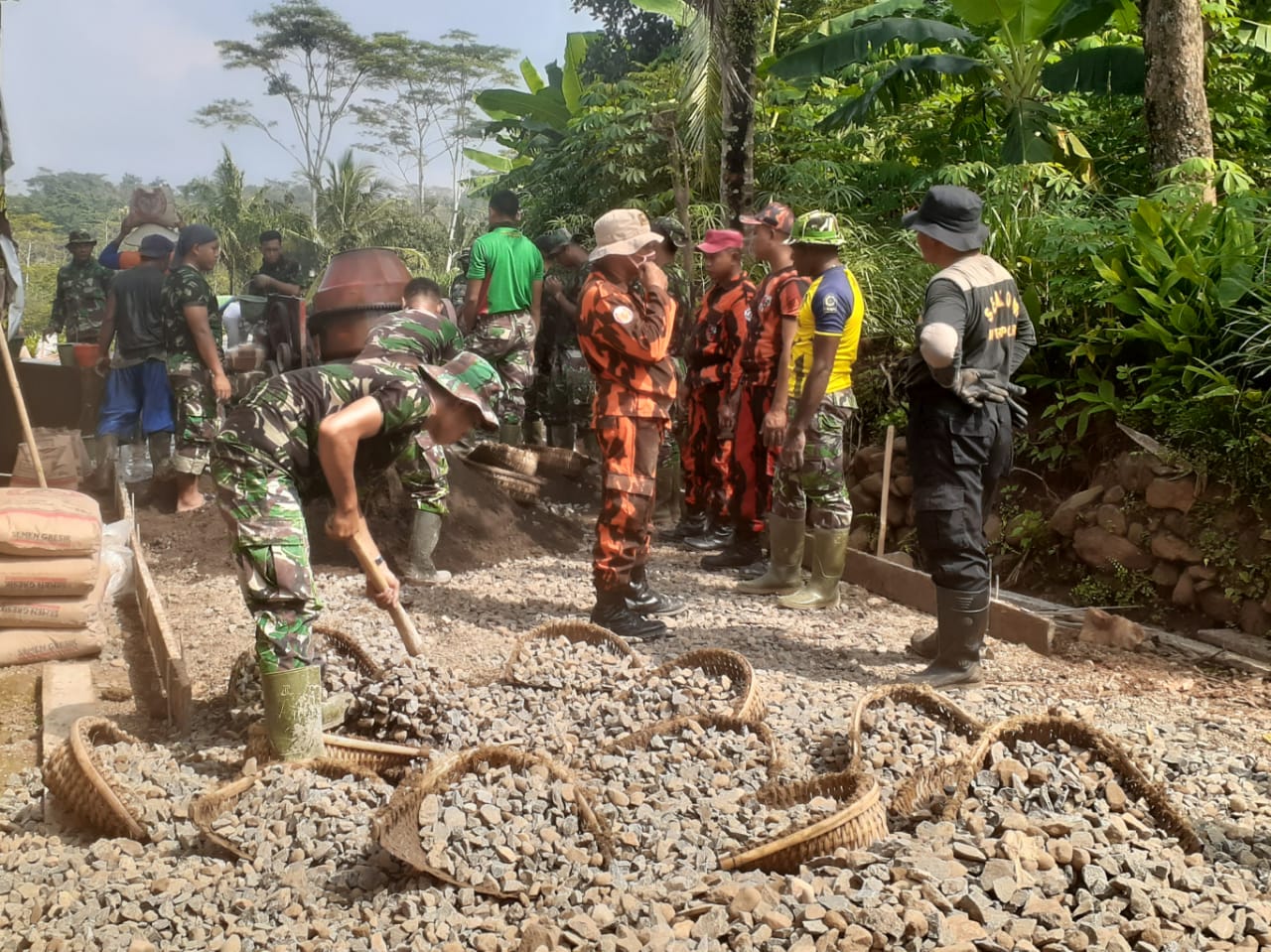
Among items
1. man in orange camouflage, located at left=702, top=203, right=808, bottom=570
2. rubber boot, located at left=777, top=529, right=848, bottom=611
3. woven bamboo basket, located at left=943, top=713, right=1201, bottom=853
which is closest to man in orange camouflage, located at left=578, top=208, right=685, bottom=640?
man in orange camouflage, located at left=702, top=203, right=808, bottom=570

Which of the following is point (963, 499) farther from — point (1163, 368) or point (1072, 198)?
point (1072, 198)

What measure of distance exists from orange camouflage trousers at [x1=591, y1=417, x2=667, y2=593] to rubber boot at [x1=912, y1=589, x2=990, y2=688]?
139cm

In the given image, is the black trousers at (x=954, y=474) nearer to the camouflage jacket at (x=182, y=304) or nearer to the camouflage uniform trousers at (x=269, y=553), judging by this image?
the camouflage uniform trousers at (x=269, y=553)

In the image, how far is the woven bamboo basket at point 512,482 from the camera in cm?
760

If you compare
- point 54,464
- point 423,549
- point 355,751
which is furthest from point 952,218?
point 54,464

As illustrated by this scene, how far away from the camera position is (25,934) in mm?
2551

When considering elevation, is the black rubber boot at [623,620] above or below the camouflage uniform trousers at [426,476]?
below

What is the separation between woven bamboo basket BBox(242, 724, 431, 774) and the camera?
3285 millimetres

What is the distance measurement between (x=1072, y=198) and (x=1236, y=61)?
3460 millimetres

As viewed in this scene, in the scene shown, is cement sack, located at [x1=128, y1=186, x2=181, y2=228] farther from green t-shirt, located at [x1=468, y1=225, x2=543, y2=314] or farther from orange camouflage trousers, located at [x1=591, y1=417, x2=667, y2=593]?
orange camouflage trousers, located at [x1=591, y1=417, x2=667, y2=593]

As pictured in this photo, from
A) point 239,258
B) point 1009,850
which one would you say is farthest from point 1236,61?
point 239,258

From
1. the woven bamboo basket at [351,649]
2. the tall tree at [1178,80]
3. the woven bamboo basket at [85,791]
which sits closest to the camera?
the woven bamboo basket at [85,791]

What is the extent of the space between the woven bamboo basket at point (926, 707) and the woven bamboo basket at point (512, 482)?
4.33 metres

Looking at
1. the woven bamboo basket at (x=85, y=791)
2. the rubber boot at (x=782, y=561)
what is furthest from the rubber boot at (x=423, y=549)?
the woven bamboo basket at (x=85, y=791)
